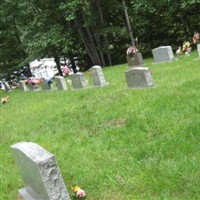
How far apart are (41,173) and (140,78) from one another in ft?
22.1

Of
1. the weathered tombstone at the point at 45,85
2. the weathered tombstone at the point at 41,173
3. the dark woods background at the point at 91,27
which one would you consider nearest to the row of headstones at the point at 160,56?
the weathered tombstone at the point at 45,85

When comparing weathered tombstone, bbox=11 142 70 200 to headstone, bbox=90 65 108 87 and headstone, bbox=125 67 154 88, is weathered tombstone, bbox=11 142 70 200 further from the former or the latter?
headstone, bbox=90 65 108 87

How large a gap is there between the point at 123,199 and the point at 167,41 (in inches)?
1016

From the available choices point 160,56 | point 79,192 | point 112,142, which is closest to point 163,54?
point 160,56

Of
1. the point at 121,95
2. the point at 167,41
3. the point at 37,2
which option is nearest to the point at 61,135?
the point at 121,95

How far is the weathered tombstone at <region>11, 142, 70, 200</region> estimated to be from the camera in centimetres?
411

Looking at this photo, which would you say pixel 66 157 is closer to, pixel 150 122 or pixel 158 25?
pixel 150 122

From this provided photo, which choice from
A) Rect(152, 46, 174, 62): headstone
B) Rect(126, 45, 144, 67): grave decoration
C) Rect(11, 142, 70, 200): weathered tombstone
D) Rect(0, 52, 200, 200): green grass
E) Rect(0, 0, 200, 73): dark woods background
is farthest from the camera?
Rect(0, 0, 200, 73): dark woods background

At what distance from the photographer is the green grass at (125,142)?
450 cm

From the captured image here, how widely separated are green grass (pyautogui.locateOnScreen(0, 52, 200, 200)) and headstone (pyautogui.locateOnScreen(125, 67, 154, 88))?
0.97 ft

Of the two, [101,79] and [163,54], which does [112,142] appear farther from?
[163,54]

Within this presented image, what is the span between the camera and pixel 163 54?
16.5 metres

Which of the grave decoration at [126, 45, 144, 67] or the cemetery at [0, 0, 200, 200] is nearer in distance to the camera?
the cemetery at [0, 0, 200, 200]

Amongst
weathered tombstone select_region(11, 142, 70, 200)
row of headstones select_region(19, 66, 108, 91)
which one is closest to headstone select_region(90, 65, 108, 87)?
row of headstones select_region(19, 66, 108, 91)
